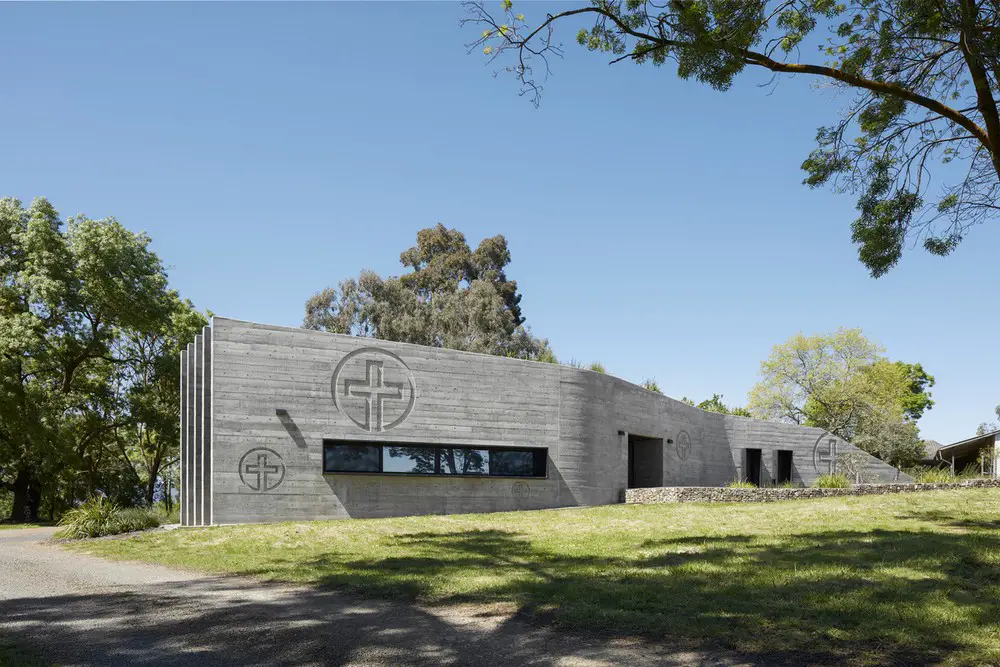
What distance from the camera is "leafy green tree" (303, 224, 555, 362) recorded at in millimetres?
44062

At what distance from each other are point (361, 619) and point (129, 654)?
202 centimetres

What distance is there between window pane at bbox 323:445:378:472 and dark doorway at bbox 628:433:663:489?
406 inches

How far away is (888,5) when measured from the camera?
11.0 m

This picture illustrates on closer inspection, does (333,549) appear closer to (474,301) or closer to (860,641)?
(860,641)

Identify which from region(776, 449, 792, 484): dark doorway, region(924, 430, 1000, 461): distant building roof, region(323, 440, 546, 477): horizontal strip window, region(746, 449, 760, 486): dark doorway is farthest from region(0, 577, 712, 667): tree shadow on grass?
region(924, 430, 1000, 461): distant building roof

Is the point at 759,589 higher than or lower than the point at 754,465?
higher

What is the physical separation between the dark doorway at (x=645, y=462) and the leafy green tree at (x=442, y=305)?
49.9ft

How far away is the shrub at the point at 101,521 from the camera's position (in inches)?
640

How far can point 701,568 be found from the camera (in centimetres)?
956

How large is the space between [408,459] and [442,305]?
26655 mm

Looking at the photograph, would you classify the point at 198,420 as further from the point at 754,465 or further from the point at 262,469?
the point at 754,465

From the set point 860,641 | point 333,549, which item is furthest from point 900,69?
point 333,549

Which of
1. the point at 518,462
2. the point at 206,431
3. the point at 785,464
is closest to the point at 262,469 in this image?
the point at 206,431

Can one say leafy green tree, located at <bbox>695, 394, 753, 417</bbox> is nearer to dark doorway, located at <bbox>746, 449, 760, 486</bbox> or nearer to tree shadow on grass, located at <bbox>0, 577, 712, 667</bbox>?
dark doorway, located at <bbox>746, 449, 760, 486</bbox>
